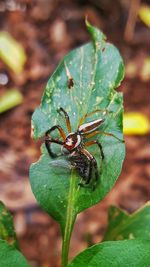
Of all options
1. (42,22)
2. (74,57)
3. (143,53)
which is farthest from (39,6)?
(74,57)

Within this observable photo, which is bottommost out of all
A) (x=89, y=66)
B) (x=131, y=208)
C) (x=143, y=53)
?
(x=131, y=208)

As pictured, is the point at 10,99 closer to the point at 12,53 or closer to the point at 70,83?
the point at 12,53

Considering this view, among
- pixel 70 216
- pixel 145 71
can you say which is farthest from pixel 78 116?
pixel 145 71

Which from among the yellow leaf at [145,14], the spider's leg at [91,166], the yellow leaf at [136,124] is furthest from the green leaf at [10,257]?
the yellow leaf at [145,14]

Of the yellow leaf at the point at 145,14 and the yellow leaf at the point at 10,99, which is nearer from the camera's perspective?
the yellow leaf at the point at 10,99

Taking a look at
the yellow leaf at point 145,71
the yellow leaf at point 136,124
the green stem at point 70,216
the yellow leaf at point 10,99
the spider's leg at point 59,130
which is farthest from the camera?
the yellow leaf at point 145,71

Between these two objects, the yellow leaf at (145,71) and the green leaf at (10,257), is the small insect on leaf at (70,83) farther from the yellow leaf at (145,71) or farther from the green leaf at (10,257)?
the yellow leaf at (145,71)

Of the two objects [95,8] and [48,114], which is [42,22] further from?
[48,114]
